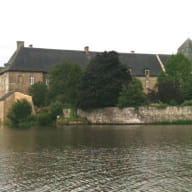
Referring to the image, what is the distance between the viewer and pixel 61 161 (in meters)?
17.6

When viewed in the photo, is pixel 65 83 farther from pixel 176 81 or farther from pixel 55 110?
pixel 176 81

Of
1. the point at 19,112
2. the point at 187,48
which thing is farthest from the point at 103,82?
A: the point at 187,48

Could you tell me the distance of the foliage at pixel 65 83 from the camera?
55438 millimetres

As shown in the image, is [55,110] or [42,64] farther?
[42,64]

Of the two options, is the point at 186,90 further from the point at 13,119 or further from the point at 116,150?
the point at 116,150

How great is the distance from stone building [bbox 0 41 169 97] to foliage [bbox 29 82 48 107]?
7656 mm

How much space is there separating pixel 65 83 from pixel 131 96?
10.9 metres

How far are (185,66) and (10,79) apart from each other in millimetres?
30279

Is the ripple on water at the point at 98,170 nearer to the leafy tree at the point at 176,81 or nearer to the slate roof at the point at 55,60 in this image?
the leafy tree at the point at 176,81

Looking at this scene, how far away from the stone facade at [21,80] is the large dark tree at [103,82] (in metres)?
20.0

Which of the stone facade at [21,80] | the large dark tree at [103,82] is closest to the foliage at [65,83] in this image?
the large dark tree at [103,82]

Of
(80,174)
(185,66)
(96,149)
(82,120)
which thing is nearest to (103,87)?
(82,120)

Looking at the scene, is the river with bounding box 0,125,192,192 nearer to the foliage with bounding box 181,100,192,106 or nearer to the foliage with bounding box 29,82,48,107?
the foliage with bounding box 181,100,192,106

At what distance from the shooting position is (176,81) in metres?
55.8
